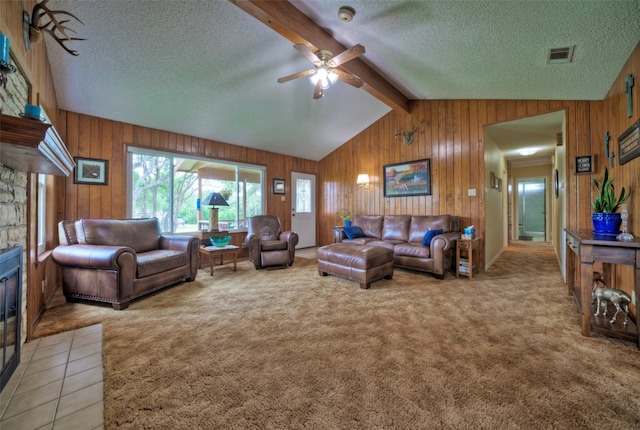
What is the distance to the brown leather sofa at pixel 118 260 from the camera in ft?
8.25

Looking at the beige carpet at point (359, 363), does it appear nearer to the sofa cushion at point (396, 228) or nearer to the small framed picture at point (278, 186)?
the sofa cushion at point (396, 228)

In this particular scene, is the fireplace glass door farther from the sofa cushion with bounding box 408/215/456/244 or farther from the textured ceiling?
the sofa cushion with bounding box 408/215/456/244

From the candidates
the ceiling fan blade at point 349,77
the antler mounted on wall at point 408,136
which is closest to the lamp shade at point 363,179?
the antler mounted on wall at point 408,136

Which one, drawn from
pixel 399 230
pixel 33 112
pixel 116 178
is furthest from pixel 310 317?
pixel 116 178

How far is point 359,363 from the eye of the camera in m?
1.60

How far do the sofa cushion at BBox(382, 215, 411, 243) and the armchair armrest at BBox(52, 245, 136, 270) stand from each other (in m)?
3.66

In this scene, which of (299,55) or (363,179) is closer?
(299,55)

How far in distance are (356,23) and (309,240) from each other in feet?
15.6

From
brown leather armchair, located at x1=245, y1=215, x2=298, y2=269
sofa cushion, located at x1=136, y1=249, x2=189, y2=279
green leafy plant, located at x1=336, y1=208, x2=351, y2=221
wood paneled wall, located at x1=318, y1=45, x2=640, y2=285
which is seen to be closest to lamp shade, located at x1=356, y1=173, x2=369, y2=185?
wood paneled wall, located at x1=318, y1=45, x2=640, y2=285

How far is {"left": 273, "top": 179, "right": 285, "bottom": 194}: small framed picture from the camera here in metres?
5.79

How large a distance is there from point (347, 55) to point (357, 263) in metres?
2.25

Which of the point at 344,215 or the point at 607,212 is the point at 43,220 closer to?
the point at 344,215

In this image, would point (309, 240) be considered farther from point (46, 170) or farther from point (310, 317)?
point (46, 170)

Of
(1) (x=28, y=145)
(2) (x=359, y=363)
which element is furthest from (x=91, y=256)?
(2) (x=359, y=363)
